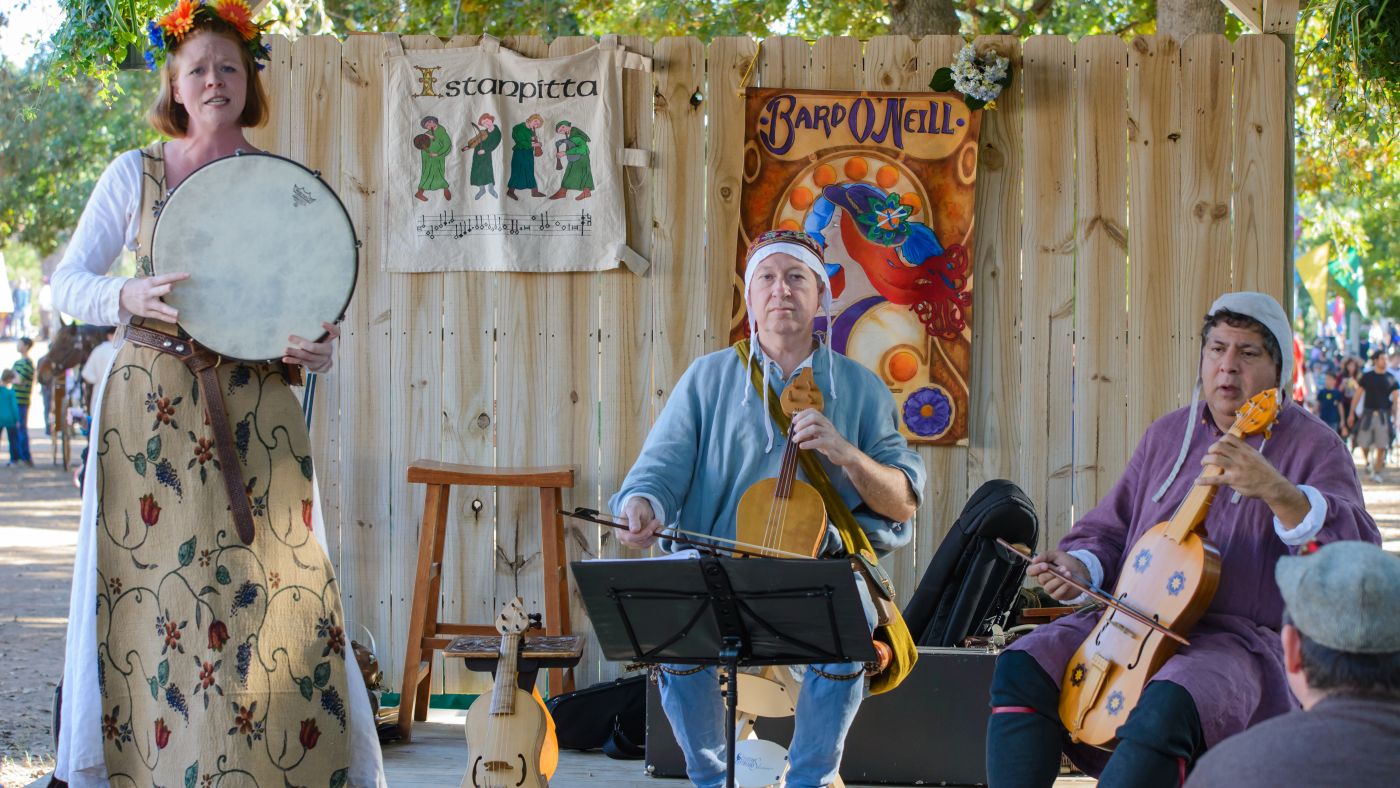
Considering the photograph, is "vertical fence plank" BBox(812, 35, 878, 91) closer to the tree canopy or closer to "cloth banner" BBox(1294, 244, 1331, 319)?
the tree canopy

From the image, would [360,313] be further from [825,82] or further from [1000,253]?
[1000,253]

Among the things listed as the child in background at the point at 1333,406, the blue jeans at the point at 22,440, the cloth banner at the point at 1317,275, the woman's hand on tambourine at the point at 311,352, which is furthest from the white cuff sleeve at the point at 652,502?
the child in background at the point at 1333,406

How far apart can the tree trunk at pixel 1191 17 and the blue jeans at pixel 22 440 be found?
14460mm

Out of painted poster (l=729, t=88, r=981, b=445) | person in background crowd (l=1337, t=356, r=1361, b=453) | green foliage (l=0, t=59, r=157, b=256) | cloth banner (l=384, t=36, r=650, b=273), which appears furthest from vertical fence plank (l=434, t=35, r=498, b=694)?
person in background crowd (l=1337, t=356, r=1361, b=453)

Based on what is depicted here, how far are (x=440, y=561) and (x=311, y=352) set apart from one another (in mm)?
1793

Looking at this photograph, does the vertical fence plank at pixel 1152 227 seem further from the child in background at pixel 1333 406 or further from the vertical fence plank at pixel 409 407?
the child in background at pixel 1333 406

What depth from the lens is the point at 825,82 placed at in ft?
15.7

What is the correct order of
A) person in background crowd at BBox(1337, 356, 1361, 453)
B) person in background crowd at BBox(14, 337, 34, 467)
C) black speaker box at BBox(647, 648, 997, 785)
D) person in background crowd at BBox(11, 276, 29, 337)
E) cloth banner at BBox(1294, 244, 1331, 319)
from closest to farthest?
black speaker box at BBox(647, 648, 997, 785)
person in background crowd at BBox(14, 337, 34, 467)
cloth banner at BBox(1294, 244, 1331, 319)
person in background crowd at BBox(1337, 356, 1361, 453)
person in background crowd at BBox(11, 276, 29, 337)

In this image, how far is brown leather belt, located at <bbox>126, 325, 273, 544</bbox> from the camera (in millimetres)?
3051

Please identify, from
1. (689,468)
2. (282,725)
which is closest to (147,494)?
(282,725)

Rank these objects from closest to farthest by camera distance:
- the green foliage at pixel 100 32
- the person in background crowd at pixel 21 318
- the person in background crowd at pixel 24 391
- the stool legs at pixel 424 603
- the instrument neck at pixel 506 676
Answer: the instrument neck at pixel 506 676 < the green foliage at pixel 100 32 < the stool legs at pixel 424 603 < the person in background crowd at pixel 24 391 < the person in background crowd at pixel 21 318

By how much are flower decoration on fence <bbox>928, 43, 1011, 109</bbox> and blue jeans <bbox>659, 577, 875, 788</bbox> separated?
6.87ft

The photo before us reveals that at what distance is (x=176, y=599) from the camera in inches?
120

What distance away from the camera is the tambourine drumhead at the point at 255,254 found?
3.04m
